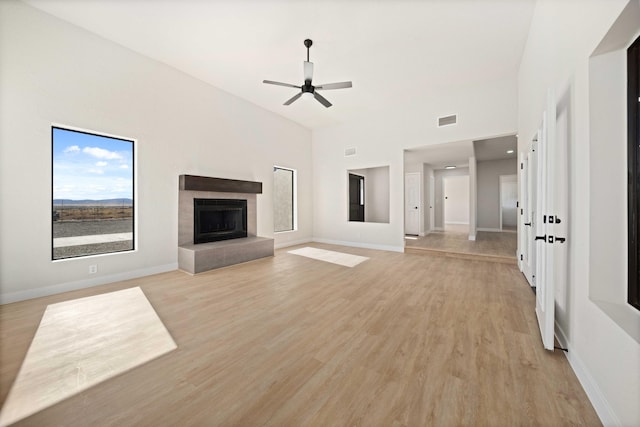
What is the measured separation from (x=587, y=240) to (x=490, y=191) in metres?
9.23

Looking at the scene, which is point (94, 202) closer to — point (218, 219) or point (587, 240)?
point (218, 219)

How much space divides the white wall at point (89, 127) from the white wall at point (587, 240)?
522 cm

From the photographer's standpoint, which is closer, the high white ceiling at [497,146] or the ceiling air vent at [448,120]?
the ceiling air vent at [448,120]

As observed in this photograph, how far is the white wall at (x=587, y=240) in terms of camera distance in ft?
4.07

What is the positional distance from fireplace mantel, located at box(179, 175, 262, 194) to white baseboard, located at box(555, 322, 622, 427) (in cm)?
520

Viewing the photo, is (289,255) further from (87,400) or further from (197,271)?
(87,400)

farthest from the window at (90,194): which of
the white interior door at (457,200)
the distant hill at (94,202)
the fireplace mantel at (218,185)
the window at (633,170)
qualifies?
the white interior door at (457,200)

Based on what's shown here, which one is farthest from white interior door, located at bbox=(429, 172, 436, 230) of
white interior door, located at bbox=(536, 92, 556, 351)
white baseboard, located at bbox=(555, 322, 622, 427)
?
white baseboard, located at bbox=(555, 322, 622, 427)

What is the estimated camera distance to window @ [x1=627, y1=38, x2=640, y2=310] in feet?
4.55

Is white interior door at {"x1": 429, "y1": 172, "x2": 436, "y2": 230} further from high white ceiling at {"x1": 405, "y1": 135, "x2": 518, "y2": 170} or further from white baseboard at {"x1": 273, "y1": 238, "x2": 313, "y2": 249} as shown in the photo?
white baseboard at {"x1": 273, "y1": 238, "x2": 313, "y2": 249}

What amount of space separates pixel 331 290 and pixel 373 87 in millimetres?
4163

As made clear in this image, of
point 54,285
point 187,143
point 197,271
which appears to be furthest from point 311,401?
point 187,143

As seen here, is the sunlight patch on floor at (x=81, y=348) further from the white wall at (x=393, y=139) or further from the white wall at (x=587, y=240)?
the white wall at (x=393, y=139)

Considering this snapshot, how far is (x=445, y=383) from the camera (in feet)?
5.34
